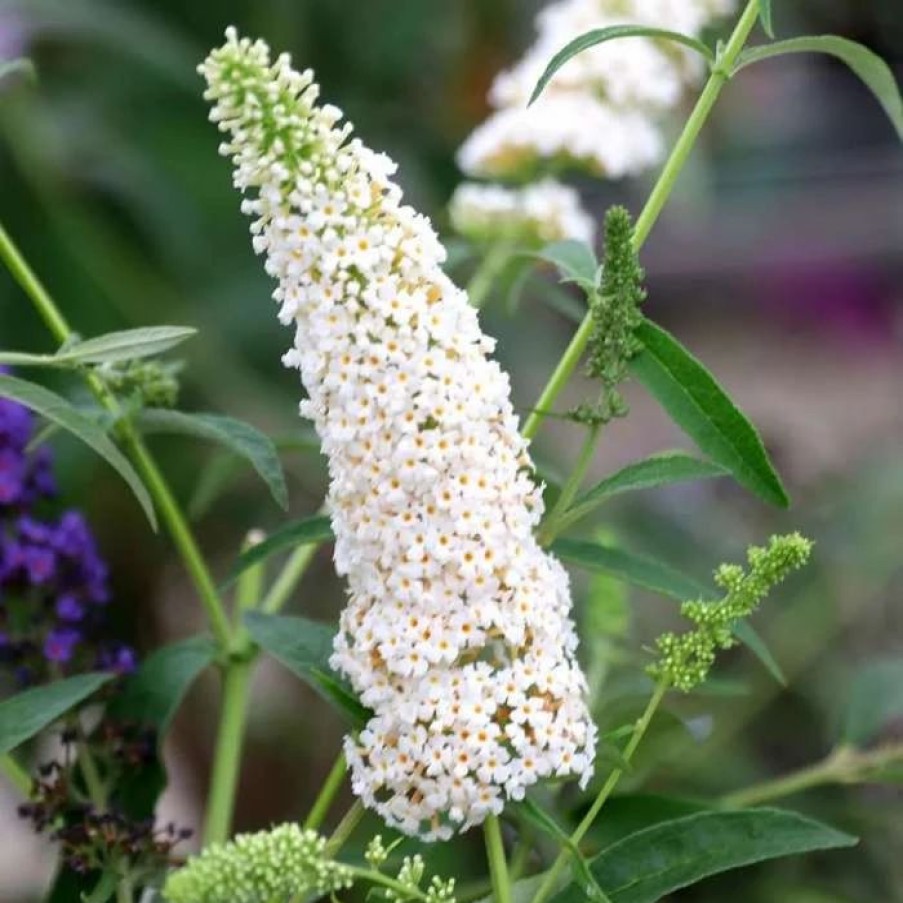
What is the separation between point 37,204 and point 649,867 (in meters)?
0.94

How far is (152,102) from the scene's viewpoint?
1.50m

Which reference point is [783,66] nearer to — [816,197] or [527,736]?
[816,197]

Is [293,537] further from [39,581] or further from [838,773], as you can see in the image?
[838,773]

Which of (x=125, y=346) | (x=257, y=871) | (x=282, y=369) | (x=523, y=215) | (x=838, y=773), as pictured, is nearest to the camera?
(x=257, y=871)

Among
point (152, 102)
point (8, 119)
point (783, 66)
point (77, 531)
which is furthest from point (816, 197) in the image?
point (77, 531)

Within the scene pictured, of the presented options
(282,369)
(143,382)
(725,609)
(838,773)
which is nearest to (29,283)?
(143,382)

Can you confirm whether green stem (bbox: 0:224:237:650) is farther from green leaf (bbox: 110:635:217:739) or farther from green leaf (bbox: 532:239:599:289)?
green leaf (bbox: 532:239:599:289)

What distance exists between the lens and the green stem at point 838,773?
71 centimetres

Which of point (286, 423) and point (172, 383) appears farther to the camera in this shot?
point (286, 423)

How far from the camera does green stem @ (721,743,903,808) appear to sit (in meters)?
0.71

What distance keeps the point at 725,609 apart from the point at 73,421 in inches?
7.7

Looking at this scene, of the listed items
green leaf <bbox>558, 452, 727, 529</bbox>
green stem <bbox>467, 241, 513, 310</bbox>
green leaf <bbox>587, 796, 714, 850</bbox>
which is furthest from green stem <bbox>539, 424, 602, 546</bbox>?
green stem <bbox>467, 241, 513, 310</bbox>

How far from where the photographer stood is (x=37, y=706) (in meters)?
0.56

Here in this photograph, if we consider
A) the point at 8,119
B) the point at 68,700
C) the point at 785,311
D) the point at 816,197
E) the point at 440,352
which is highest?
the point at 816,197
